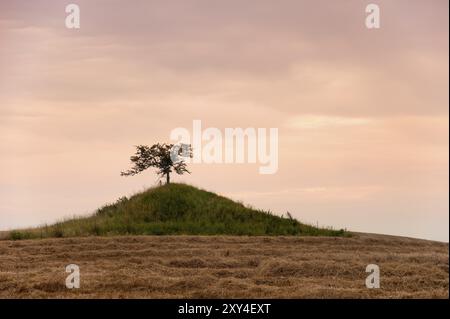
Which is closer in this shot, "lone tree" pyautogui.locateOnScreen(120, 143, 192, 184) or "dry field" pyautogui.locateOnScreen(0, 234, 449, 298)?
"dry field" pyautogui.locateOnScreen(0, 234, 449, 298)

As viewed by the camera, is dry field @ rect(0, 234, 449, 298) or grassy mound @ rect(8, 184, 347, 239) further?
grassy mound @ rect(8, 184, 347, 239)

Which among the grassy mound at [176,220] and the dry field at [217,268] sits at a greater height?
the grassy mound at [176,220]

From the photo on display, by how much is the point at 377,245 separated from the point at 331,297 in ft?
41.9

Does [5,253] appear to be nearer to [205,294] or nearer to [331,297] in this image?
[205,294]

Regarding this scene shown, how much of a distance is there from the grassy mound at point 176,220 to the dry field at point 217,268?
353cm

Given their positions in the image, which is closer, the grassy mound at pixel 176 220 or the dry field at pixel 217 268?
the dry field at pixel 217 268

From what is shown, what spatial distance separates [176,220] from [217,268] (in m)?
12.4

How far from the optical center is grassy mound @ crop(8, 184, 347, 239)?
29641mm

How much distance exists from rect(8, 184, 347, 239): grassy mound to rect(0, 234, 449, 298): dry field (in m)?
3.53

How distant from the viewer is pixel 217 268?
62.7 feet

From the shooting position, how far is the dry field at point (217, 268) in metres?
15.2

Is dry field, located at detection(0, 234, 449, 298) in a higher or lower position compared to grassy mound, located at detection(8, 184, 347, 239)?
lower

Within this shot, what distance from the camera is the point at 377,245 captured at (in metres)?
26.5

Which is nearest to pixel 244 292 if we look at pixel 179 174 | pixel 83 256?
pixel 83 256
